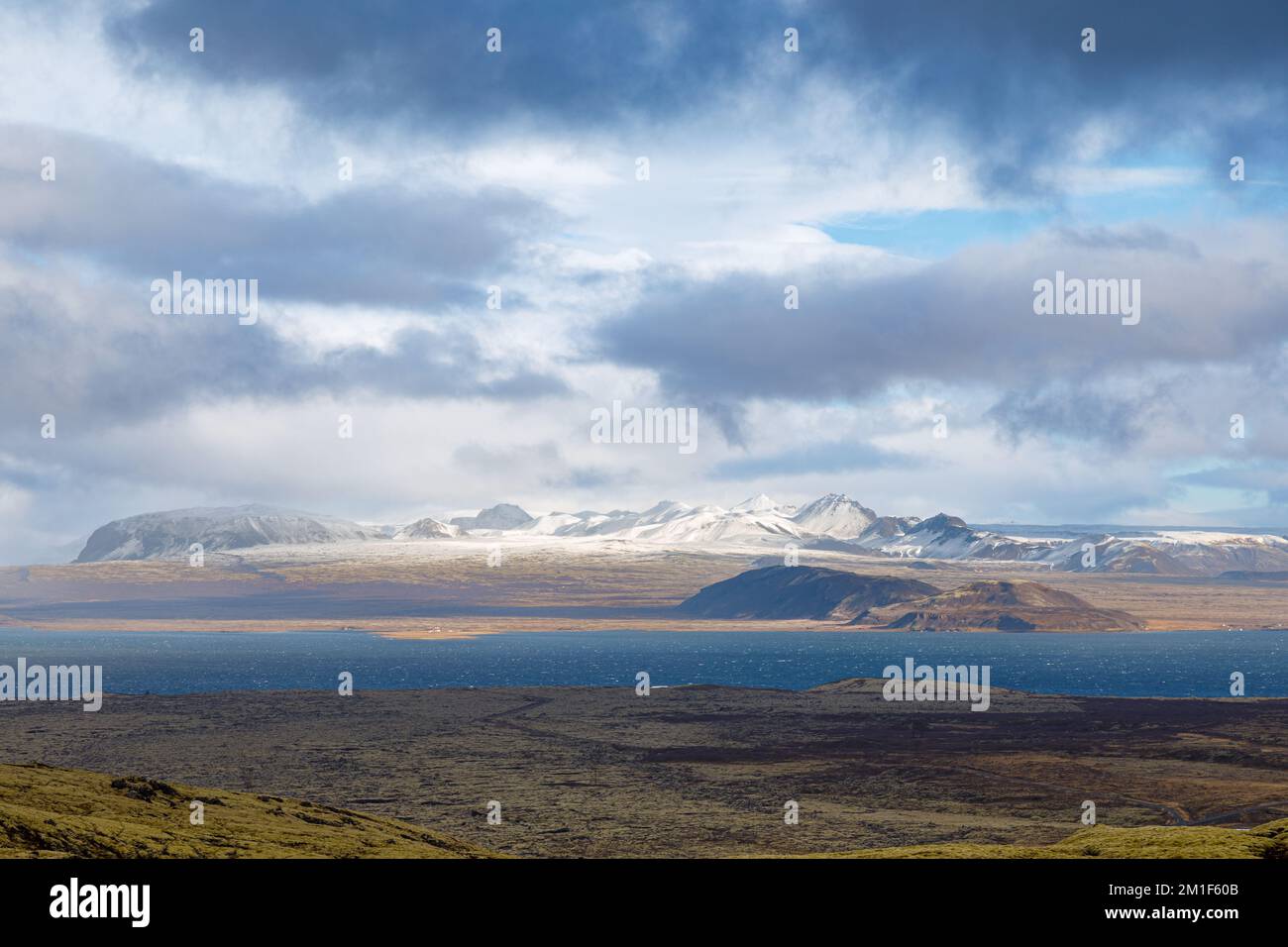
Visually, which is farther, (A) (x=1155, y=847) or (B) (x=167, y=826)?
(B) (x=167, y=826)

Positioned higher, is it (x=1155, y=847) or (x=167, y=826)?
(x=1155, y=847)

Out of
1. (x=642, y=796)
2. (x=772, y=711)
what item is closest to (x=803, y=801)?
(x=642, y=796)

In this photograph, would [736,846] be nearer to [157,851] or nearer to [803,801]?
[803,801]
